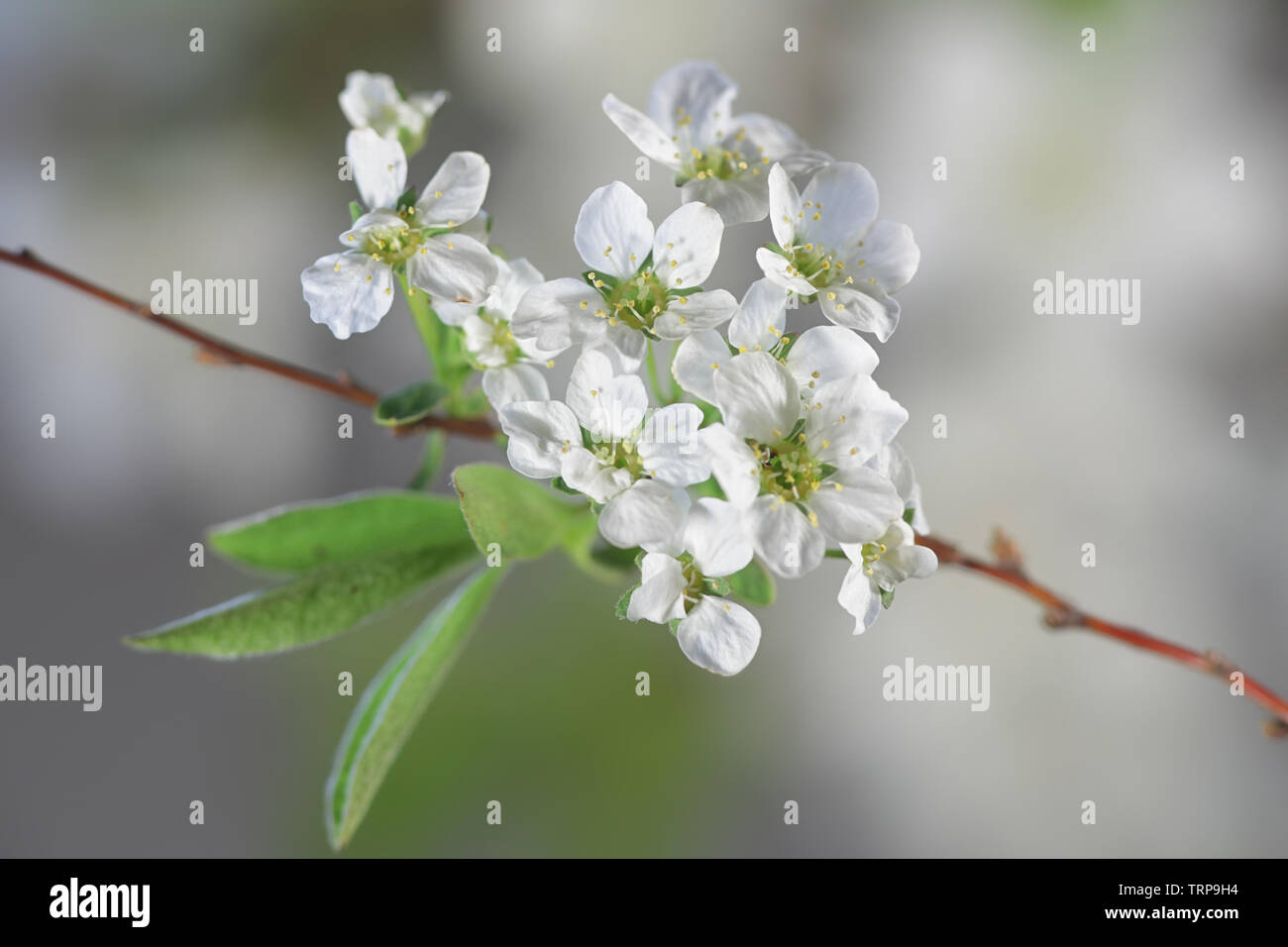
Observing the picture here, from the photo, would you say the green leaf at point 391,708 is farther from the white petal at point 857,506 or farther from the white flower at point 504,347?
the white petal at point 857,506

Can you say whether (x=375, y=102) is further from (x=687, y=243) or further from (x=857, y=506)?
(x=857, y=506)

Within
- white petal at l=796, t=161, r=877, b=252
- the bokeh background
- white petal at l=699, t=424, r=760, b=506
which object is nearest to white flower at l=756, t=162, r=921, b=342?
white petal at l=796, t=161, r=877, b=252

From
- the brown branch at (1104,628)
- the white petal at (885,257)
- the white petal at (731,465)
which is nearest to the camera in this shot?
the white petal at (731,465)

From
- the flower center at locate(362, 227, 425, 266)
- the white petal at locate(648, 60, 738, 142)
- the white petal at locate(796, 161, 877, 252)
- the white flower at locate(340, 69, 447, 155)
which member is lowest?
the flower center at locate(362, 227, 425, 266)

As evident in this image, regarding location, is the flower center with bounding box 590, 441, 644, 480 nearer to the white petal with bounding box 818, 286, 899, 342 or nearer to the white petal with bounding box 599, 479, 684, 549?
the white petal with bounding box 599, 479, 684, 549

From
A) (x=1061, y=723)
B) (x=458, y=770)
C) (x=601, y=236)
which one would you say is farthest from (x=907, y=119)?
(x=601, y=236)

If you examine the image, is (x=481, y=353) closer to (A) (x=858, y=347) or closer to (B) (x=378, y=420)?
(B) (x=378, y=420)

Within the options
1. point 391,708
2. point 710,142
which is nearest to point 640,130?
point 710,142

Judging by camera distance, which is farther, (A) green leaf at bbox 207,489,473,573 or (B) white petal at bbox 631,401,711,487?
(A) green leaf at bbox 207,489,473,573

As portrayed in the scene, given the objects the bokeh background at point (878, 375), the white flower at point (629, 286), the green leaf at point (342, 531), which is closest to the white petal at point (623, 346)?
the white flower at point (629, 286)

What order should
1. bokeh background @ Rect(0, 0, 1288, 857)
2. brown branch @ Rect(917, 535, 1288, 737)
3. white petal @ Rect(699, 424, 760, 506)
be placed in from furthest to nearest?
bokeh background @ Rect(0, 0, 1288, 857)
brown branch @ Rect(917, 535, 1288, 737)
white petal @ Rect(699, 424, 760, 506)
